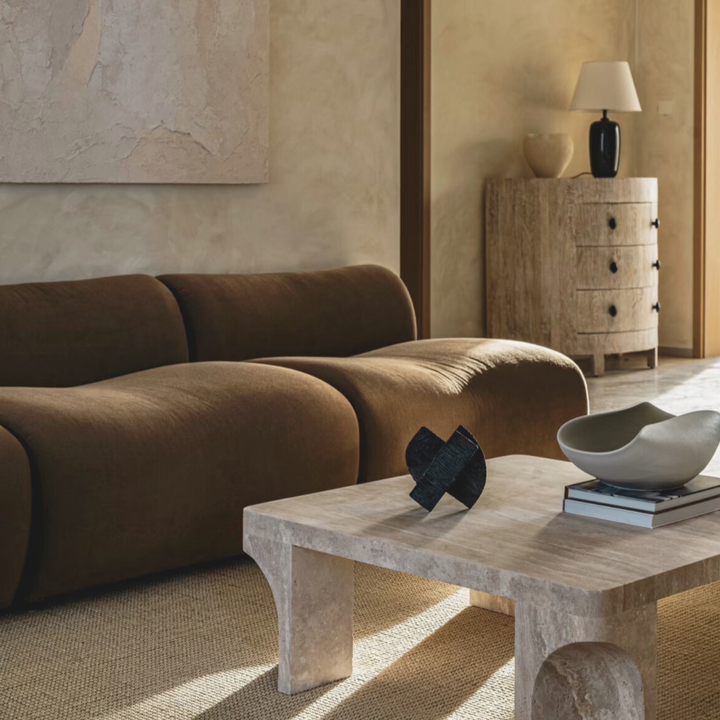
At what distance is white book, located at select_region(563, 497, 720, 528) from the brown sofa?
1026mm

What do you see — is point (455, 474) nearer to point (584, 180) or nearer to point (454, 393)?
point (454, 393)

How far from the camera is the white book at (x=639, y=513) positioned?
183 centimetres

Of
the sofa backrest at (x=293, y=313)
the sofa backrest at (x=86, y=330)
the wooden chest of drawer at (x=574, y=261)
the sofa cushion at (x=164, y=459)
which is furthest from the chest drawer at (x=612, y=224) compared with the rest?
the sofa cushion at (x=164, y=459)

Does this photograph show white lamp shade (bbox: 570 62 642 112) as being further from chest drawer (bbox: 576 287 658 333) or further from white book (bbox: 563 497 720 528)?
white book (bbox: 563 497 720 528)

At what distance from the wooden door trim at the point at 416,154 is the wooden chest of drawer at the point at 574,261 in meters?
0.59

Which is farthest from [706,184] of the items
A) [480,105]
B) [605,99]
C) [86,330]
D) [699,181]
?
[86,330]

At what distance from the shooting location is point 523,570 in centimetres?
161

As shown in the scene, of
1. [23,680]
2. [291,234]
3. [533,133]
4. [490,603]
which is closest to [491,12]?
[533,133]

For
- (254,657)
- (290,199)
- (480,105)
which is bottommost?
(254,657)

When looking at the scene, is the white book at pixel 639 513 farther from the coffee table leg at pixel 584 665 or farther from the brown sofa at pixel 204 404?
the brown sofa at pixel 204 404

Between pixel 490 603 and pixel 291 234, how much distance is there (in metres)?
2.10

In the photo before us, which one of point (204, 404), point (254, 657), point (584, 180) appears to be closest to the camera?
point (254, 657)

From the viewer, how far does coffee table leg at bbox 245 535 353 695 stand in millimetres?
1964

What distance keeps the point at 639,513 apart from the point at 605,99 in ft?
15.5
